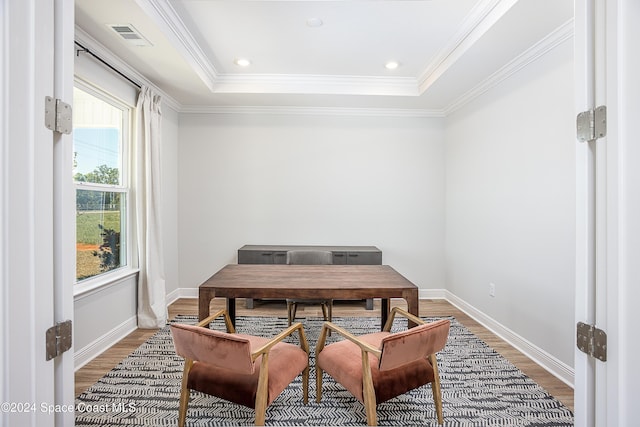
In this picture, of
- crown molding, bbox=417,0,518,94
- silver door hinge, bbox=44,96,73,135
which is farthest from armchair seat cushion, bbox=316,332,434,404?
crown molding, bbox=417,0,518,94

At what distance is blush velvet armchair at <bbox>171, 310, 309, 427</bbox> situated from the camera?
4.60 feet

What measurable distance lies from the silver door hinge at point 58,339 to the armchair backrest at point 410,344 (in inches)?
45.4

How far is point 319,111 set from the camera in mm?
4188

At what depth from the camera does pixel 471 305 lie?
357 centimetres

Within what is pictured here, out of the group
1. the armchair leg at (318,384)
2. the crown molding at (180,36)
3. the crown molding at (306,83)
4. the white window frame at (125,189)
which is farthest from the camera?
the crown molding at (306,83)

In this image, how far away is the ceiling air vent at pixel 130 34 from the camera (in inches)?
88.2

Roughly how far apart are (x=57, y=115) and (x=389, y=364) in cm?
155

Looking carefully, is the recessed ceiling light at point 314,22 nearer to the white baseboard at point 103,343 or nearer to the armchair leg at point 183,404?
the armchair leg at point 183,404

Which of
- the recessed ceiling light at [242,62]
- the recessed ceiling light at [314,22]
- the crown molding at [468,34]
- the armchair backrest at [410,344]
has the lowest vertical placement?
the armchair backrest at [410,344]

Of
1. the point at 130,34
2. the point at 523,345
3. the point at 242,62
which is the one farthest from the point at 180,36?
the point at 523,345

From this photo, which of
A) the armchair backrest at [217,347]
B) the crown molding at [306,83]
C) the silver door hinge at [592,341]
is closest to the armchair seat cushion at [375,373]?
the armchair backrest at [217,347]

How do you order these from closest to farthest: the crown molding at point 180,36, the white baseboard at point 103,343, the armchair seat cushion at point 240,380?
the armchair seat cushion at point 240,380 → the crown molding at point 180,36 → the white baseboard at point 103,343

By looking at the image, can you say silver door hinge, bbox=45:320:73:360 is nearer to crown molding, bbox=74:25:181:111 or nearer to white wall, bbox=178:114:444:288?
crown molding, bbox=74:25:181:111

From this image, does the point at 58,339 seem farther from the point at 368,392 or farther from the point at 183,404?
the point at 368,392
